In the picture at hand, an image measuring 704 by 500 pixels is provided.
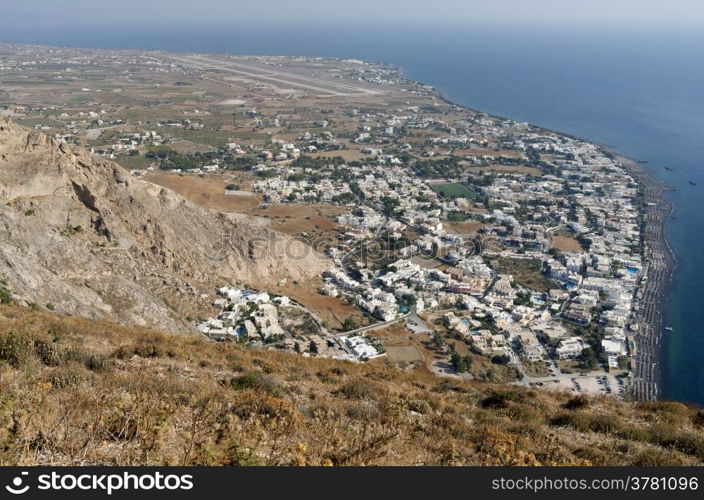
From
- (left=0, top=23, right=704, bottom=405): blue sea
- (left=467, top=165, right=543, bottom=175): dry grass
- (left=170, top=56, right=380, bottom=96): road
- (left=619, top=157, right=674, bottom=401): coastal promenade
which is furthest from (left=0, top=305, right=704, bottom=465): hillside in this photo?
(left=170, top=56, right=380, bottom=96): road

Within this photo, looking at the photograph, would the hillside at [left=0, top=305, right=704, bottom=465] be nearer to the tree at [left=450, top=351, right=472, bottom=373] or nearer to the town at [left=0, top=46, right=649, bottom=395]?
the town at [left=0, top=46, right=649, bottom=395]

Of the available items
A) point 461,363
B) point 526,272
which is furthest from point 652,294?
point 461,363

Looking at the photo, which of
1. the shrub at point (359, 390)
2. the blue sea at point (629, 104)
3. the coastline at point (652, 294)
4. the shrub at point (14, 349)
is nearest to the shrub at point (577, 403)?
the shrub at point (359, 390)

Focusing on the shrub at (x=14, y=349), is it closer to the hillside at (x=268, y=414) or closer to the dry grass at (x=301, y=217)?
the hillside at (x=268, y=414)

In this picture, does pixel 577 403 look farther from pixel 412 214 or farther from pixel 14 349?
pixel 412 214

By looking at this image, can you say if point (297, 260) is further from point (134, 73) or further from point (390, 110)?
point (134, 73)
